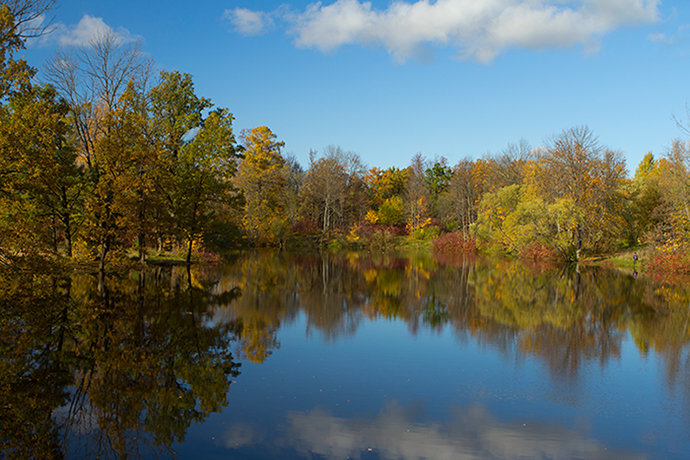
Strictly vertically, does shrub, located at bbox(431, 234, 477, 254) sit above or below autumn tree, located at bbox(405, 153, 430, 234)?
below

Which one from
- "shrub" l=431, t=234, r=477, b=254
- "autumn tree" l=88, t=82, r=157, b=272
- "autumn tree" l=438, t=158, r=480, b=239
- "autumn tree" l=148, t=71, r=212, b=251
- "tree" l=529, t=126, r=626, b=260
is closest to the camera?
"autumn tree" l=88, t=82, r=157, b=272

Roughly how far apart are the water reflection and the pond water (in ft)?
0.08

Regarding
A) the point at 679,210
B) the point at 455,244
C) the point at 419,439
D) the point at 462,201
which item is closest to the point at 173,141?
the point at 419,439

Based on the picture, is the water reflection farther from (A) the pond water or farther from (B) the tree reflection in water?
(B) the tree reflection in water

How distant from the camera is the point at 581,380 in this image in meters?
8.02

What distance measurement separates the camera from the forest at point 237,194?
1708cm

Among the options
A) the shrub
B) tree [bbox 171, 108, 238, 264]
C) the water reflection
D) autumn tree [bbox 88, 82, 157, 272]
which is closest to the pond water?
the water reflection

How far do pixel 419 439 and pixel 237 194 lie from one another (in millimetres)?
37919

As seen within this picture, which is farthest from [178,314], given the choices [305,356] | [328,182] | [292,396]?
[328,182]

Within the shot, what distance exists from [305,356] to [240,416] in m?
3.16

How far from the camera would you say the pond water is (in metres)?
5.61

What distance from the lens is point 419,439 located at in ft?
18.8

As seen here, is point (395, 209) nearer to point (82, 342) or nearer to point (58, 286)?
point (58, 286)

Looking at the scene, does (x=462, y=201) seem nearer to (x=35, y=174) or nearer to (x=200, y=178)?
(x=200, y=178)
